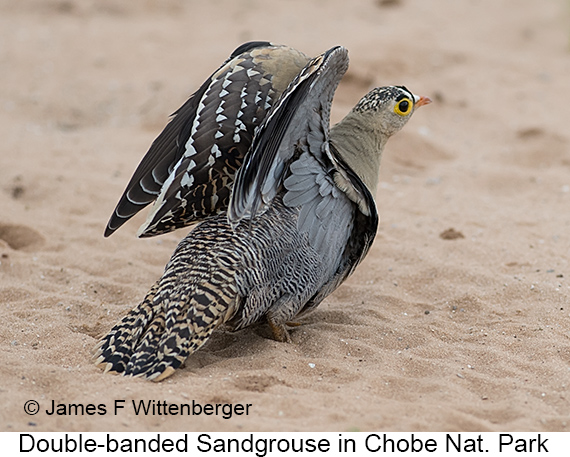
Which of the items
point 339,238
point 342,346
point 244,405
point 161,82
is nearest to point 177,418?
point 244,405

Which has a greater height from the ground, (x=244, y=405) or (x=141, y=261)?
(x=244, y=405)

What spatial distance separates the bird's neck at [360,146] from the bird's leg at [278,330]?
105 centimetres

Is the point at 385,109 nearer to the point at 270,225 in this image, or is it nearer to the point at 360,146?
the point at 360,146

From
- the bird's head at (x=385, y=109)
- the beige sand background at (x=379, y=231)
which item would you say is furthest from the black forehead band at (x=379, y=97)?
the beige sand background at (x=379, y=231)

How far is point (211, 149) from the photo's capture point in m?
4.69

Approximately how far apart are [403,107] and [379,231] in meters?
1.80

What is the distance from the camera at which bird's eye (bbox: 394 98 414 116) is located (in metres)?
5.20

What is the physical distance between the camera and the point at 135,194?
480 cm

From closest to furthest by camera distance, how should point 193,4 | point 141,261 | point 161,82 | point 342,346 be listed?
point 342,346 → point 141,261 → point 161,82 → point 193,4

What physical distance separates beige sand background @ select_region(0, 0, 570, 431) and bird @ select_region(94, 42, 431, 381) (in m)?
0.25

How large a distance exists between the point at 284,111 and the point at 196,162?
0.84 metres

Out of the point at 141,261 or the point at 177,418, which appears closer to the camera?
the point at 177,418

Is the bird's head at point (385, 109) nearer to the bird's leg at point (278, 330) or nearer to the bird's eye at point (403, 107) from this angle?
the bird's eye at point (403, 107)
